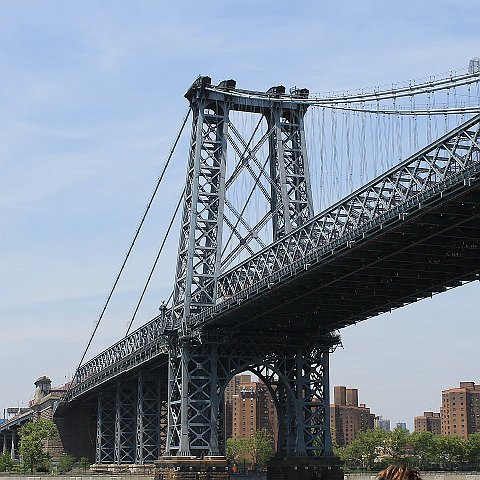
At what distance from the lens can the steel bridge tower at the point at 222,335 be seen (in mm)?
77000

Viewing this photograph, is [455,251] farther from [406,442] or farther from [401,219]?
[406,442]

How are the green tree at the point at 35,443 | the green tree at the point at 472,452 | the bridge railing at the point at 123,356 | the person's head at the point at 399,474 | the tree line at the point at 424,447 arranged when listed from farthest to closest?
the green tree at the point at 472,452 → the tree line at the point at 424,447 → the green tree at the point at 35,443 → the bridge railing at the point at 123,356 → the person's head at the point at 399,474

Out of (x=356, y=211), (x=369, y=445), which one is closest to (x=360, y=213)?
(x=356, y=211)

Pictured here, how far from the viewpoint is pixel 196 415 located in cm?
7581

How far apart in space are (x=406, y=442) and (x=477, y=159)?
131m

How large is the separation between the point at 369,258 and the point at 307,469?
25.3m

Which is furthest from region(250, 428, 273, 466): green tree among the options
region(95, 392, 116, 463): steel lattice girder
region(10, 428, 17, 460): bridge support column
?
region(95, 392, 116, 463): steel lattice girder

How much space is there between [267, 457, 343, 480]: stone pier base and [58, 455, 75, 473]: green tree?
4910 cm

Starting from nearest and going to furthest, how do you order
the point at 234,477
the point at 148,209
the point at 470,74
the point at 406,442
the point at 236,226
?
the point at 470,74, the point at 236,226, the point at 234,477, the point at 148,209, the point at 406,442

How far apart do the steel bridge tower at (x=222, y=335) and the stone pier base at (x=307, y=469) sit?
0.37m

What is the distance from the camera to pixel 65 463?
4865 inches

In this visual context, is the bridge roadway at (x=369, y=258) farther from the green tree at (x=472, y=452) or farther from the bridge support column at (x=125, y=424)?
the green tree at (x=472, y=452)

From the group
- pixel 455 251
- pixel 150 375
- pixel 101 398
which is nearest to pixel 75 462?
pixel 101 398

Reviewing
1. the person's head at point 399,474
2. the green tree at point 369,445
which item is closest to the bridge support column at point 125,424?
the green tree at point 369,445
